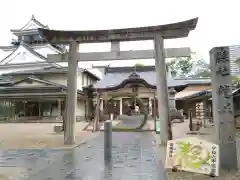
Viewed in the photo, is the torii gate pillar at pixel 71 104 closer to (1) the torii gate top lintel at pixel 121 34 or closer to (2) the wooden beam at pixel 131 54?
(2) the wooden beam at pixel 131 54

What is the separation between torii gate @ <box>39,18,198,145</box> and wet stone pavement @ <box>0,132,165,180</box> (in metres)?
1.67

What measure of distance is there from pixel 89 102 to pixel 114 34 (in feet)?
81.2

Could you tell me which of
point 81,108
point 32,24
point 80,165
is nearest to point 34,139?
point 80,165

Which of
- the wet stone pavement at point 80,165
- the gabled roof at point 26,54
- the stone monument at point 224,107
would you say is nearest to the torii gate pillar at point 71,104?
the wet stone pavement at point 80,165

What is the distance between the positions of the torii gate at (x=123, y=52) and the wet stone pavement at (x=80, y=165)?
1.67 m

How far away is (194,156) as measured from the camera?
6348 millimetres

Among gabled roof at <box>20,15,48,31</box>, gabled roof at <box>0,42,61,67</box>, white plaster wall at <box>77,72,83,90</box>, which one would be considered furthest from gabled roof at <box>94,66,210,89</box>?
gabled roof at <box>20,15,48,31</box>

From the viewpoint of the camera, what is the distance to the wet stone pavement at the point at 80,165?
249 inches

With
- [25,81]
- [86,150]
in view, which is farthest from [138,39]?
[25,81]

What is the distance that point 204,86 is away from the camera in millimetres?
41344

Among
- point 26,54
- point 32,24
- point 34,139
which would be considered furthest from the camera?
point 32,24

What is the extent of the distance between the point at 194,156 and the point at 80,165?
3.21 metres

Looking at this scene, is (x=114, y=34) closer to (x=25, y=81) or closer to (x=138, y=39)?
(x=138, y=39)

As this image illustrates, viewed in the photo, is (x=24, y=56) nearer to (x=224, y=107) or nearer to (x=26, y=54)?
(x=26, y=54)
